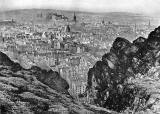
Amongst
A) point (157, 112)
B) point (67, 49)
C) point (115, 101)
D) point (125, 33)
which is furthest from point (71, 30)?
point (157, 112)

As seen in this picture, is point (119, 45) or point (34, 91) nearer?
point (34, 91)

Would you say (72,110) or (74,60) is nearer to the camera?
(72,110)

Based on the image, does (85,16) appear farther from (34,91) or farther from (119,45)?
(34,91)

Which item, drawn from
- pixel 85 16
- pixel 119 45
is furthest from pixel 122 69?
pixel 85 16

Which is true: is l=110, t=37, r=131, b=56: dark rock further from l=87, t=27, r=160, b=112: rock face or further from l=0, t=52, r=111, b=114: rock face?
l=0, t=52, r=111, b=114: rock face

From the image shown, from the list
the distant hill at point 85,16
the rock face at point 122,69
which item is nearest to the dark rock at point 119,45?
the rock face at point 122,69

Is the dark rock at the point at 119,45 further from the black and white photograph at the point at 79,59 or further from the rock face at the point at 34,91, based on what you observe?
the rock face at the point at 34,91

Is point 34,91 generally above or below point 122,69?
below

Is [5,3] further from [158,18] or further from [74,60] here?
[158,18]
